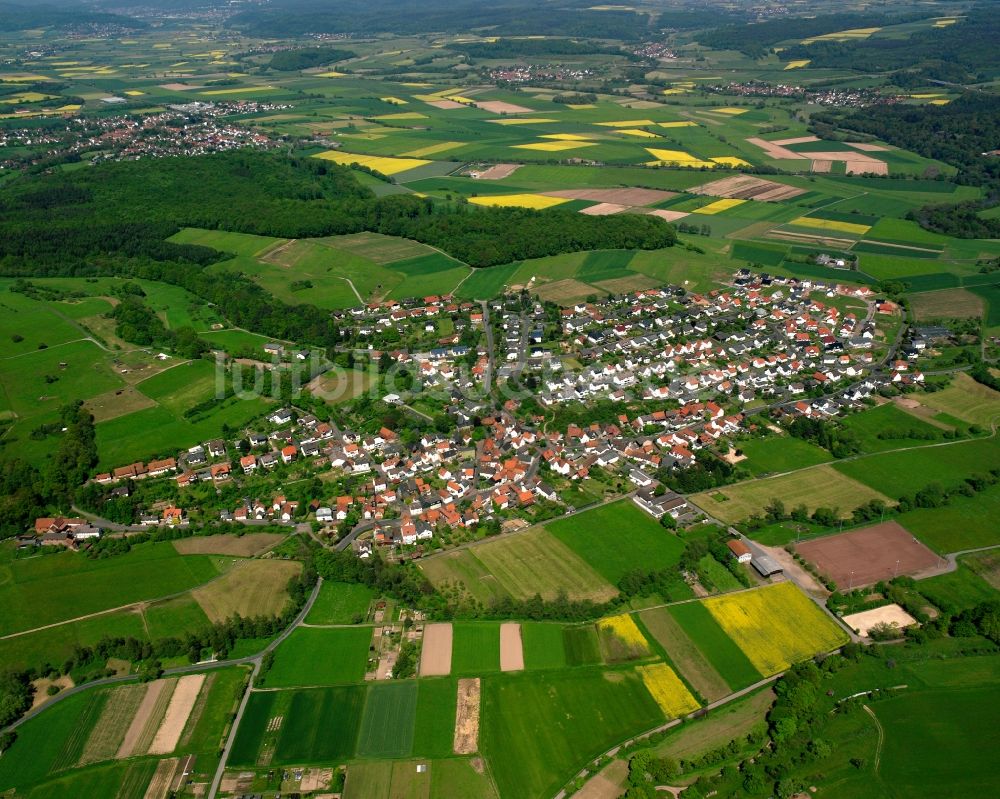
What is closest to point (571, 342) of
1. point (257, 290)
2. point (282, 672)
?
point (257, 290)

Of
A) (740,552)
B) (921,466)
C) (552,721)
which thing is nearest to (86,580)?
(552,721)

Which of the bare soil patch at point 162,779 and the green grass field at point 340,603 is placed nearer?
the bare soil patch at point 162,779

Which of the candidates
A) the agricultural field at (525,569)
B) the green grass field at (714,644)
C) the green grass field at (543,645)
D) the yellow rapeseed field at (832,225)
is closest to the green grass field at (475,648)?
the green grass field at (543,645)

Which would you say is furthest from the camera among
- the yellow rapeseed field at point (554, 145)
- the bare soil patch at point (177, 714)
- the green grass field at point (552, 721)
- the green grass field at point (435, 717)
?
the yellow rapeseed field at point (554, 145)

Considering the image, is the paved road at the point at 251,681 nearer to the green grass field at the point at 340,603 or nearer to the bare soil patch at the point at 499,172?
the green grass field at the point at 340,603

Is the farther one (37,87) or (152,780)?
(37,87)

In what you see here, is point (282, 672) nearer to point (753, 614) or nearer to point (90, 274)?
point (753, 614)

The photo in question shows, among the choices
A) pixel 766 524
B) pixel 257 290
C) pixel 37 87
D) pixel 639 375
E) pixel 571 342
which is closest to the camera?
pixel 766 524

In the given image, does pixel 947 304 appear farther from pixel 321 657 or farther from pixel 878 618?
pixel 321 657
